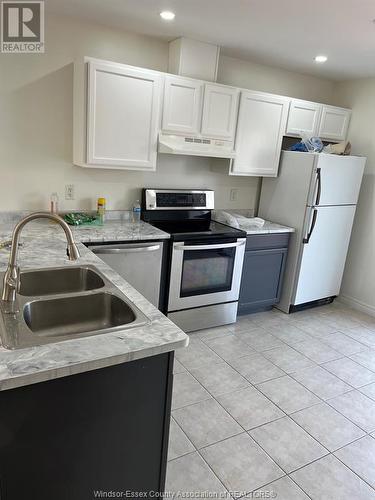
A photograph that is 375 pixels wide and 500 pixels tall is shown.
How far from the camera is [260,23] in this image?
2.65m

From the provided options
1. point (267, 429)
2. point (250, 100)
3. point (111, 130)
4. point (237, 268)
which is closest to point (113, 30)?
point (111, 130)

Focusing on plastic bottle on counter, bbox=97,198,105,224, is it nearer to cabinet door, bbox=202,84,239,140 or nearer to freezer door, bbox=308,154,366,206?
cabinet door, bbox=202,84,239,140

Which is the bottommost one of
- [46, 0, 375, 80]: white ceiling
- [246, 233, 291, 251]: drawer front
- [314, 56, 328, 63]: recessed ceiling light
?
[246, 233, 291, 251]: drawer front

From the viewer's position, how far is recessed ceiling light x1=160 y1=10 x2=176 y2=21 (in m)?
2.53

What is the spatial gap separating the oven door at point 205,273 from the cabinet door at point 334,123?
5.62 feet

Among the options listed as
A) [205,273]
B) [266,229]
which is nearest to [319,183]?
[266,229]

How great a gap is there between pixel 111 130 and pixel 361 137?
2.80 metres

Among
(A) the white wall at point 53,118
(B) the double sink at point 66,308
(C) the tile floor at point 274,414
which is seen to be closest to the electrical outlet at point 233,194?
(A) the white wall at point 53,118

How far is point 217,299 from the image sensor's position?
11.0ft

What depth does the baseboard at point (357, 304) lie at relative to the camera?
161 inches

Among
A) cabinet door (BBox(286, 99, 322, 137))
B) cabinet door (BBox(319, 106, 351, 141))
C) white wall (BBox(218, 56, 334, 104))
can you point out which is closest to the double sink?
white wall (BBox(218, 56, 334, 104))

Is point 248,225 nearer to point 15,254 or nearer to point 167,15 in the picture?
point 167,15

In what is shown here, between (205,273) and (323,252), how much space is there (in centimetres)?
141

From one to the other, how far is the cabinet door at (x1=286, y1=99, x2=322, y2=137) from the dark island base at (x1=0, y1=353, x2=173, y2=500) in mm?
3165
